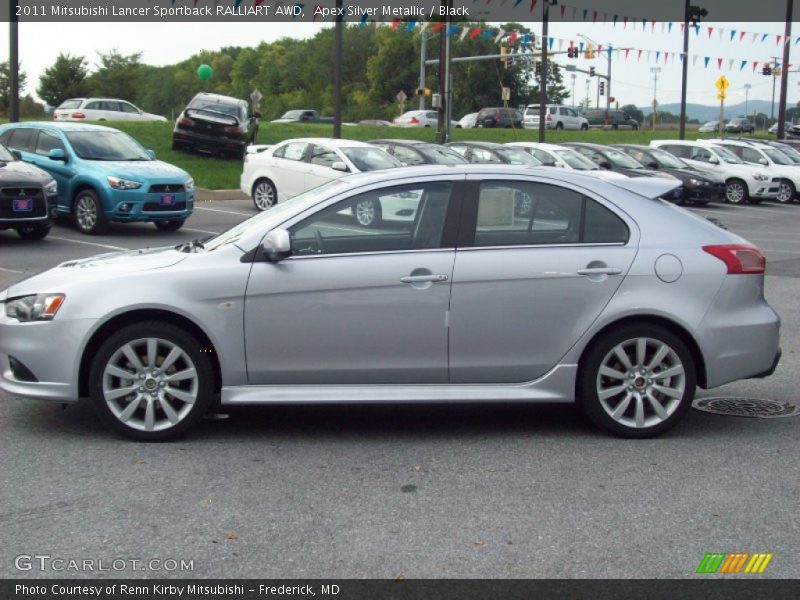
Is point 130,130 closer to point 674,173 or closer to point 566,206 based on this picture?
point 674,173

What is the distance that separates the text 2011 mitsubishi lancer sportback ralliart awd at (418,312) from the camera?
19.9 ft

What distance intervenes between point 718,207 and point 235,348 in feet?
86.7

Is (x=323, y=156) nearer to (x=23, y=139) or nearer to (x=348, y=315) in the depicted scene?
(x=23, y=139)

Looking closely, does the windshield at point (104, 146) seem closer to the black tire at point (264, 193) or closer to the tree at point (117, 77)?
the black tire at point (264, 193)

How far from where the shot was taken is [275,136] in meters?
37.9

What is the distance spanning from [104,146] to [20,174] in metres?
2.64

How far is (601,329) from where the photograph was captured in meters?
6.27

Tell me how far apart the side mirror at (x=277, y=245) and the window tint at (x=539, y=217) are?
1.07 meters

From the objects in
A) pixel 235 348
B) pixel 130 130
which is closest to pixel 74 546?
pixel 235 348

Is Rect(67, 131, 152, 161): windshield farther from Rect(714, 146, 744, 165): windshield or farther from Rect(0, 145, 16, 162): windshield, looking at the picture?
Rect(714, 146, 744, 165): windshield

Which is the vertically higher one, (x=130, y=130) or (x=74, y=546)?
(x=130, y=130)

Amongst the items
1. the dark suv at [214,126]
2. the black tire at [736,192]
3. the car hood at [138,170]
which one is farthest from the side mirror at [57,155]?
the black tire at [736,192]

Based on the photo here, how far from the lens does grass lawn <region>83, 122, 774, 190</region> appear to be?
30.5 meters

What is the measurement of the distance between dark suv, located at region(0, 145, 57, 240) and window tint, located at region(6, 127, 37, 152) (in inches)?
92.2
